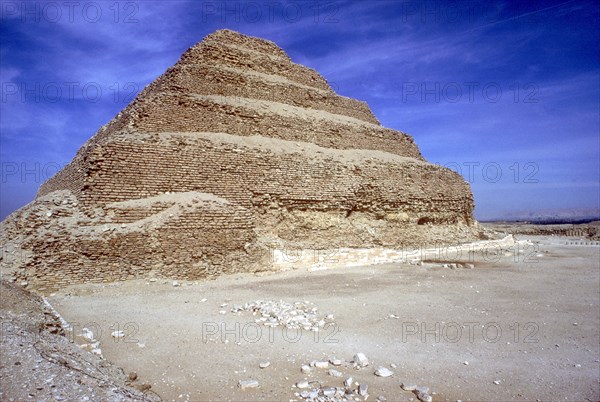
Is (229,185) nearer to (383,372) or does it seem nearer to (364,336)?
(364,336)

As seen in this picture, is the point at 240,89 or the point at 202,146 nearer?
the point at 202,146

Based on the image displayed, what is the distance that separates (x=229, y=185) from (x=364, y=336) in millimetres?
8374

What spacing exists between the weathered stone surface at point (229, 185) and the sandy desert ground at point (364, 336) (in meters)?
1.15

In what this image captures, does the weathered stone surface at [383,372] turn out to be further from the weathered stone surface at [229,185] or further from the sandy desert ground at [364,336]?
the weathered stone surface at [229,185]

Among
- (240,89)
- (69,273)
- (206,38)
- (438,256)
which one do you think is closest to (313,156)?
(240,89)

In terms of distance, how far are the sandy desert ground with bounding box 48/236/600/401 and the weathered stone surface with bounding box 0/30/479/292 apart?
115 centimetres

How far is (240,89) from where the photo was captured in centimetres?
1798

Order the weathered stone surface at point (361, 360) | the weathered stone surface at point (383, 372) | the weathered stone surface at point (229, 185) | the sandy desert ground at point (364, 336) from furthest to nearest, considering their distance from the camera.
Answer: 1. the weathered stone surface at point (229, 185)
2. the weathered stone surface at point (361, 360)
3. the weathered stone surface at point (383, 372)
4. the sandy desert ground at point (364, 336)

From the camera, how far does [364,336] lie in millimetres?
6309

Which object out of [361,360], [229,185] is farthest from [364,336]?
[229,185]

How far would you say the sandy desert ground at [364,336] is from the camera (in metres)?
4.64

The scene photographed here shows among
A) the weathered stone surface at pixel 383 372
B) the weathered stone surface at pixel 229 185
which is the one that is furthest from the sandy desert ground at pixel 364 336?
the weathered stone surface at pixel 229 185

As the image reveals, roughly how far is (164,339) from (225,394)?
215cm

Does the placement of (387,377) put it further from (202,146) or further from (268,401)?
(202,146)
